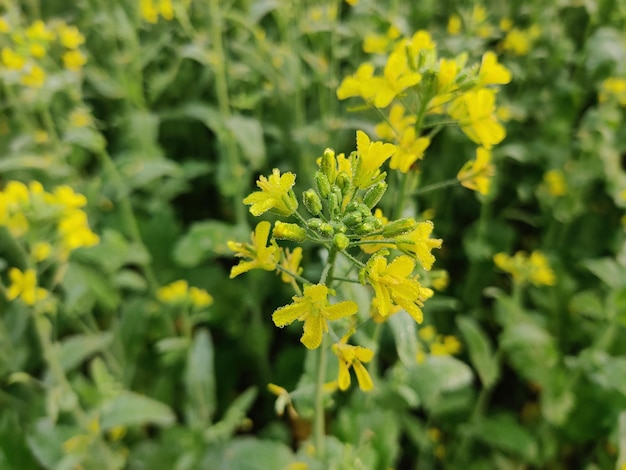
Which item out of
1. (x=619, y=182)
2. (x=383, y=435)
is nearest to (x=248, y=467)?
(x=383, y=435)

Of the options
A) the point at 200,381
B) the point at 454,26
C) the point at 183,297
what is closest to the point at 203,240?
the point at 183,297

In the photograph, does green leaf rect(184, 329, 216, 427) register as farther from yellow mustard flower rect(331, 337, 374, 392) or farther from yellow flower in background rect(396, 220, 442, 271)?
yellow flower in background rect(396, 220, 442, 271)

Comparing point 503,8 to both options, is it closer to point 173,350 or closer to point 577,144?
point 577,144

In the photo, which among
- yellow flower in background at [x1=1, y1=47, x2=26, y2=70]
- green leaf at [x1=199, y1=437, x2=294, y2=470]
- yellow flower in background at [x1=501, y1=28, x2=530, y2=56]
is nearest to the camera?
green leaf at [x1=199, y1=437, x2=294, y2=470]

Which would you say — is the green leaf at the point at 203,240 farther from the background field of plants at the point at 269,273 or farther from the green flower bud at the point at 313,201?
the green flower bud at the point at 313,201

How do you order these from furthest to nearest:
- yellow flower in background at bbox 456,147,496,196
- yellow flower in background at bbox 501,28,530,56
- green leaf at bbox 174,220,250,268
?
1. yellow flower in background at bbox 501,28,530,56
2. green leaf at bbox 174,220,250,268
3. yellow flower in background at bbox 456,147,496,196

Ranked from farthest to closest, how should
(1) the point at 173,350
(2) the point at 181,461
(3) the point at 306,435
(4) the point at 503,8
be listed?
(4) the point at 503,8, (3) the point at 306,435, (1) the point at 173,350, (2) the point at 181,461

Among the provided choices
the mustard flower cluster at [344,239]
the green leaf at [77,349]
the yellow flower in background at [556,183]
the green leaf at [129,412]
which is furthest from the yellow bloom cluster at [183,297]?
the yellow flower in background at [556,183]

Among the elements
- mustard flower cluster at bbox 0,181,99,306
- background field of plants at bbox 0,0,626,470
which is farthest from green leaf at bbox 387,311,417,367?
mustard flower cluster at bbox 0,181,99,306
